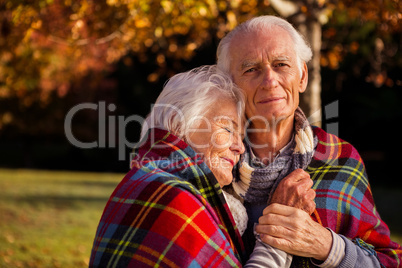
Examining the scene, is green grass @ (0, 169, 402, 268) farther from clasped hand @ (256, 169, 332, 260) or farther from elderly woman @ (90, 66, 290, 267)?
clasped hand @ (256, 169, 332, 260)

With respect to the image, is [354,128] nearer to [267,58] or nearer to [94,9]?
[94,9]

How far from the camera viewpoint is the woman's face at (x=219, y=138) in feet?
7.30

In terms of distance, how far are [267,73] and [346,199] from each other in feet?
2.50

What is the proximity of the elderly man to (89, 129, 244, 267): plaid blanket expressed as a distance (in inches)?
13.7

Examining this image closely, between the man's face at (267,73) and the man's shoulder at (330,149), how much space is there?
0.73 feet

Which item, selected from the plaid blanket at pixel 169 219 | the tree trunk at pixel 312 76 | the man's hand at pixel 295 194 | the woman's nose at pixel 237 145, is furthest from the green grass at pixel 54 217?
the man's hand at pixel 295 194

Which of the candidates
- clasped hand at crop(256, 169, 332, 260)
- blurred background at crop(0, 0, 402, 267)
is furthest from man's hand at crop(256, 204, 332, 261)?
blurred background at crop(0, 0, 402, 267)

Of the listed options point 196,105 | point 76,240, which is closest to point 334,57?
point 196,105

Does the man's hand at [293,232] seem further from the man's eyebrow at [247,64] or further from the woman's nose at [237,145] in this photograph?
the man's eyebrow at [247,64]

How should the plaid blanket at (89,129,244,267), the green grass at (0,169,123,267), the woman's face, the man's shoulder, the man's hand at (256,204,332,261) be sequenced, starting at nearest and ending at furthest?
the plaid blanket at (89,129,244,267) → the man's hand at (256,204,332,261) → the woman's face → the man's shoulder → the green grass at (0,169,123,267)

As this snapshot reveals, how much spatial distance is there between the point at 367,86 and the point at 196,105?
15.5 metres

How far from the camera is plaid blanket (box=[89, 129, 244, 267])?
Answer: 6.03ft

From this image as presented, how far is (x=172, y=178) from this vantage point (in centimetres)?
196

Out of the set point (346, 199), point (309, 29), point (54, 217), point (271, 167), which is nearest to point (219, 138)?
point (271, 167)
